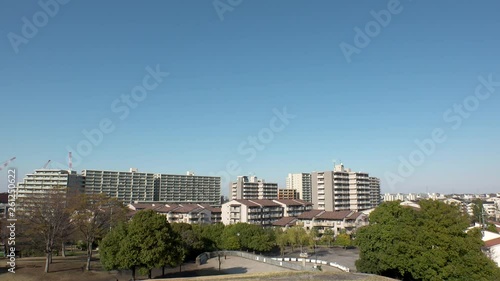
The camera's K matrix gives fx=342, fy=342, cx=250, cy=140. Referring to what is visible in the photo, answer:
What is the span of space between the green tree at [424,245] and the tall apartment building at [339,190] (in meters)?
59.2

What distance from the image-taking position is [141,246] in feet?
108

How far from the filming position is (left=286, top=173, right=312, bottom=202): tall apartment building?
540 ft

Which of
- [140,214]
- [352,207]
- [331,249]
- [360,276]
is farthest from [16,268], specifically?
[352,207]

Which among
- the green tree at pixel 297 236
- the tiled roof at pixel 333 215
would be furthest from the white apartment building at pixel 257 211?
the green tree at pixel 297 236

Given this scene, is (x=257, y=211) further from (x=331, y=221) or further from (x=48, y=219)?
(x=48, y=219)

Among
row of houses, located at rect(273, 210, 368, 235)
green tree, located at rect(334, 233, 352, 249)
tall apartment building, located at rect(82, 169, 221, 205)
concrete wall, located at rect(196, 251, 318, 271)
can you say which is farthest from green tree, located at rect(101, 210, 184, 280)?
tall apartment building, located at rect(82, 169, 221, 205)

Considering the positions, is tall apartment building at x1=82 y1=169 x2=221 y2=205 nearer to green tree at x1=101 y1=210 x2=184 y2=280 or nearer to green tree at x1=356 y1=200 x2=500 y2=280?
green tree at x1=101 y1=210 x2=184 y2=280

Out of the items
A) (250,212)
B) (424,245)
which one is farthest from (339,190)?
(424,245)

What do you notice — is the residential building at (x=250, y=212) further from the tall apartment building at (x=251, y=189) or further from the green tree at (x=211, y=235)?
the tall apartment building at (x=251, y=189)

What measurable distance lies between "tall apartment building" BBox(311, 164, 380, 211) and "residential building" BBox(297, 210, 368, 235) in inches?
732

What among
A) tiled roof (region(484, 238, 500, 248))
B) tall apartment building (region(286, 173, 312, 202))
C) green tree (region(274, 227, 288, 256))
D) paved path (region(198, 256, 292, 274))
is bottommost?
paved path (region(198, 256, 292, 274))

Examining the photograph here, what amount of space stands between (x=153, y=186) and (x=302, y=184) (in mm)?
71136

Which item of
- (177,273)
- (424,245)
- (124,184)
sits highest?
(124,184)

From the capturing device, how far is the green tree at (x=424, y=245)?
2953 centimetres
